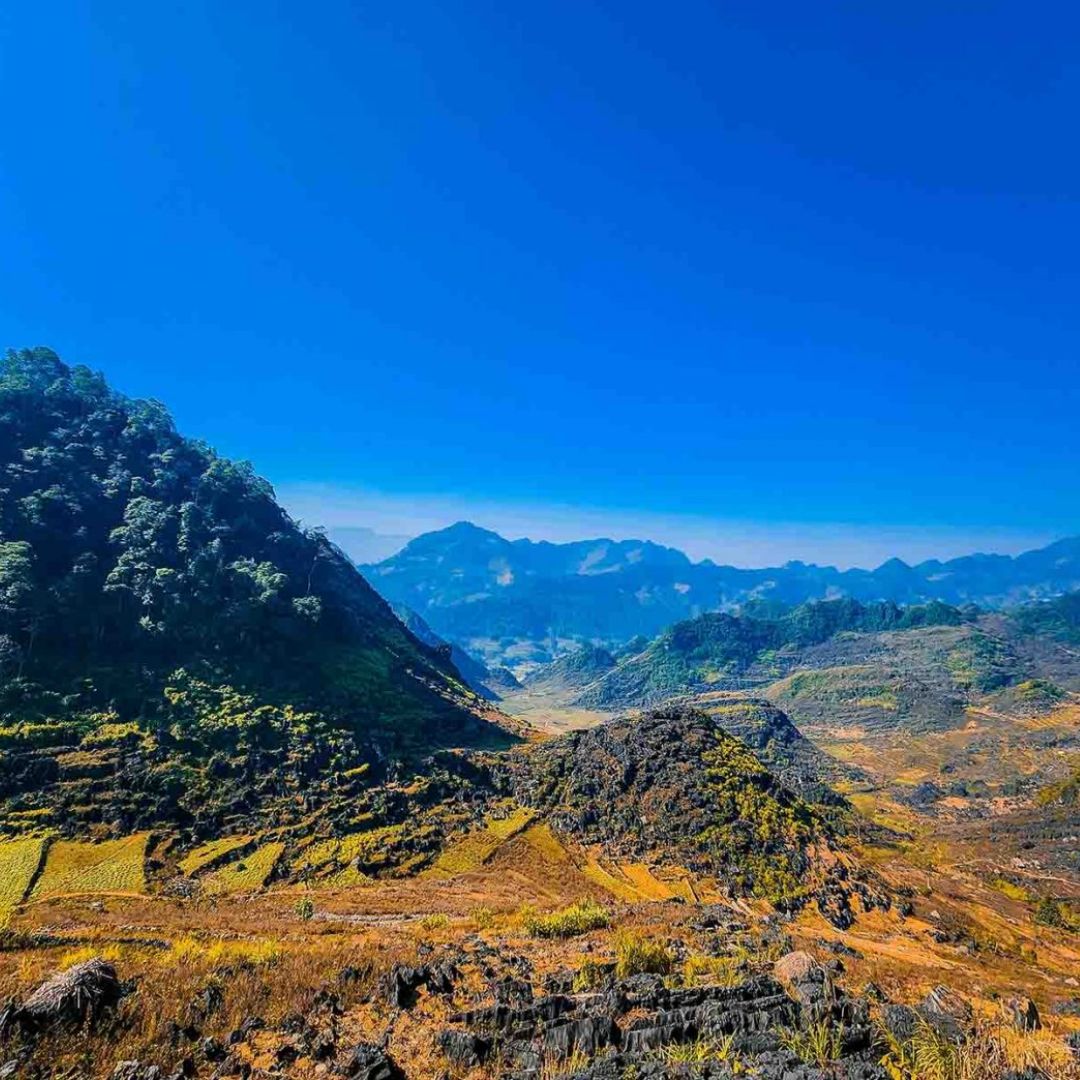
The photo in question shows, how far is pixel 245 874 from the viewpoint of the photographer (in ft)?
144

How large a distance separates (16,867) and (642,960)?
46.2 meters

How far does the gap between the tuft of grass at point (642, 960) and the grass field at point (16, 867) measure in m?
38.5

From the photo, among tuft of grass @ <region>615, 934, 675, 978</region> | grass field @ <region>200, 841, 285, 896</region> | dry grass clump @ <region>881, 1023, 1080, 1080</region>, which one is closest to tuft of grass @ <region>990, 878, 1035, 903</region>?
tuft of grass @ <region>615, 934, 675, 978</region>

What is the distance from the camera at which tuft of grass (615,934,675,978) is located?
61.8ft

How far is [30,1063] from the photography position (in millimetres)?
11094

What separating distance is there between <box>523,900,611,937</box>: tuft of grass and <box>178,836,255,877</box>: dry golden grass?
94.9 ft

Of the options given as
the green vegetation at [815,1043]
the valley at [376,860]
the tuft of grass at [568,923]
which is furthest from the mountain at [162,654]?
the green vegetation at [815,1043]

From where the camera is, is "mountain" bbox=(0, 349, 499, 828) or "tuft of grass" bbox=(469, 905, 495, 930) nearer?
"tuft of grass" bbox=(469, 905, 495, 930)

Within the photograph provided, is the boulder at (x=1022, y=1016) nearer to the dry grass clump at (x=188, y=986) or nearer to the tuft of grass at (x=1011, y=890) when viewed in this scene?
the dry grass clump at (x=188, y=986)

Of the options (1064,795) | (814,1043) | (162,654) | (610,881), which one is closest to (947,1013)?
(814,1043)

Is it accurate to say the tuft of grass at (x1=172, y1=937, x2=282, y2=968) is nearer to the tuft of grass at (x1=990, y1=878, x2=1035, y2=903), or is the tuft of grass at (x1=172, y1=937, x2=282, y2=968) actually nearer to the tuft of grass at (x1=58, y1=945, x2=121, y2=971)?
the tuft of grass at (x1=58, y1=945, x2=121, y2=971)

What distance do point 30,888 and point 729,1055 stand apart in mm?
48199

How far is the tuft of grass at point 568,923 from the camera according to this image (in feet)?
88.2

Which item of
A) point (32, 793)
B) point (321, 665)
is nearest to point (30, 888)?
point (32, 793)
